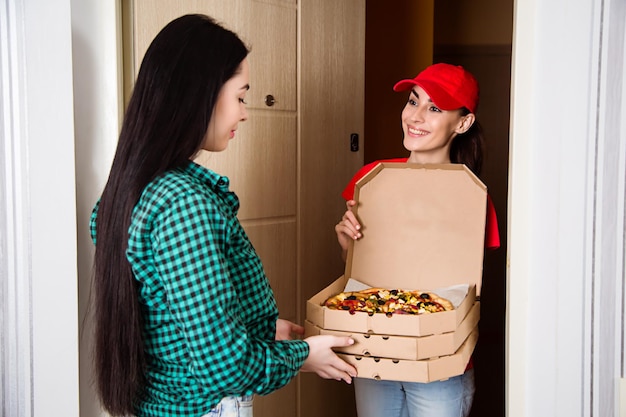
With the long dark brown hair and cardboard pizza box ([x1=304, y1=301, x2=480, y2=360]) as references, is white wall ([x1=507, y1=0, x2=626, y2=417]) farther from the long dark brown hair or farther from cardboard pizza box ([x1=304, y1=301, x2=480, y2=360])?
the long dark brown hair

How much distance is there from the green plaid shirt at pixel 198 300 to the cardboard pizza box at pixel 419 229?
0.42m

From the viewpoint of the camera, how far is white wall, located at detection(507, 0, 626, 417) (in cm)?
150

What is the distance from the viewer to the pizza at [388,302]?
157 cm

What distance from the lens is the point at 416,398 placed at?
5.91ft

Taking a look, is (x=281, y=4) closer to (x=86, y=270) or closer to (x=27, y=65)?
(x=27, y=65)

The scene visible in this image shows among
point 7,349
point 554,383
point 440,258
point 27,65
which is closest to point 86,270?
point 7,349

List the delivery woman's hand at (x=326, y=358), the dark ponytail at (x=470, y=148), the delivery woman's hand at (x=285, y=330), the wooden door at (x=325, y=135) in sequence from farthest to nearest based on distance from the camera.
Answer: the wooden door at (x=325, y=135) < the dark ponytail at (x=470, y=148) < the delivery woman's hand at (x=285, y=330) < the delivery woman's hand at (x=326, y=358)

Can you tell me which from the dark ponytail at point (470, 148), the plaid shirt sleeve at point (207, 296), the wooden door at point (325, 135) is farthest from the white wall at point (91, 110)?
the dark ponytail at point (470, 148)

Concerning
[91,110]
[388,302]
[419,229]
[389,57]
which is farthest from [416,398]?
[389,57]

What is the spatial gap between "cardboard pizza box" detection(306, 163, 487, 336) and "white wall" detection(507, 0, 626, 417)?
0.63 feet

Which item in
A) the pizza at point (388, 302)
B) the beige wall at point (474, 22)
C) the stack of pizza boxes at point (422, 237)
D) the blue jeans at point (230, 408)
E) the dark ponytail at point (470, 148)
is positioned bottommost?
the blue jeans at point (230, 408)

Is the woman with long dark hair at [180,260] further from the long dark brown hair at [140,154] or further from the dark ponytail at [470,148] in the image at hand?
the dark ponytail at [470,148]

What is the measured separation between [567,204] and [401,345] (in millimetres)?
500

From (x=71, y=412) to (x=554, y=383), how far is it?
3.95 feet
